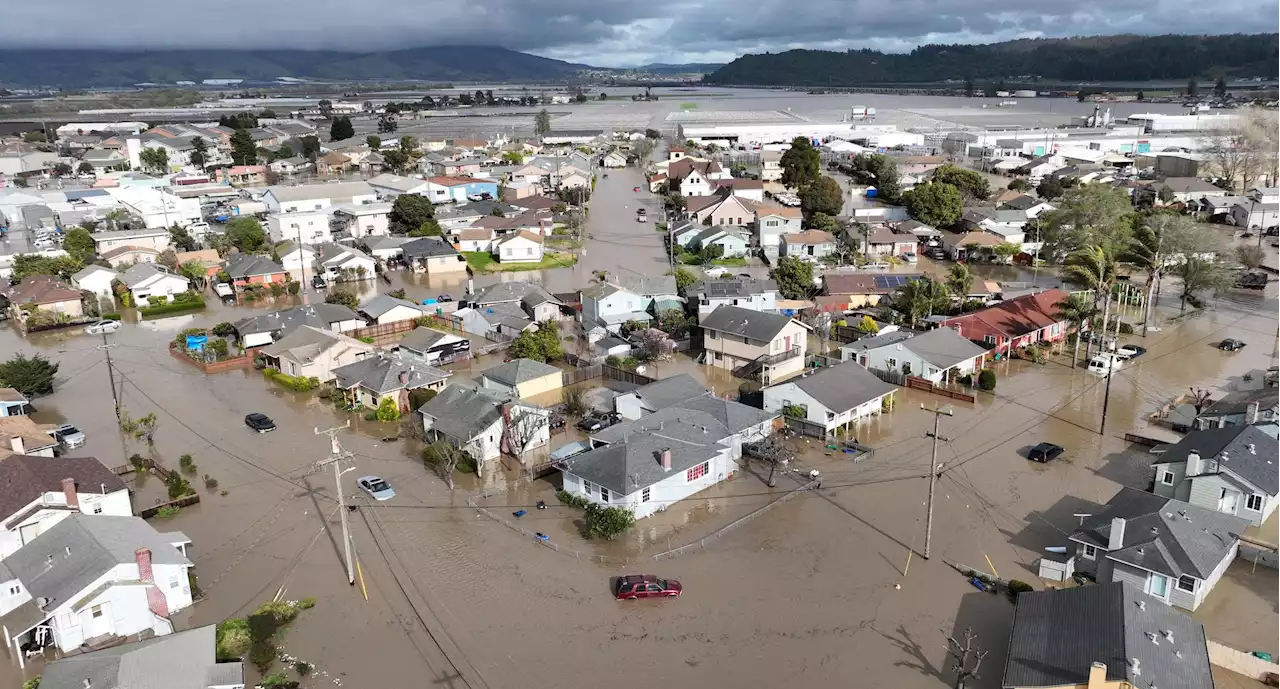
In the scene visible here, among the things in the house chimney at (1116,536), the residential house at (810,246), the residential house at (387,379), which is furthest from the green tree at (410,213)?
the house chimney at (1116,536)

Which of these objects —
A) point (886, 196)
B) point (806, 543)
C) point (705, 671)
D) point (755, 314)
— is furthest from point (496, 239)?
point (705, 671)

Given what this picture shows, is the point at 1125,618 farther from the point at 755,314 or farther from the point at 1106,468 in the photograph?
the point at 755,314

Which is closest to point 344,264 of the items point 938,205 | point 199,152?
point 938,205

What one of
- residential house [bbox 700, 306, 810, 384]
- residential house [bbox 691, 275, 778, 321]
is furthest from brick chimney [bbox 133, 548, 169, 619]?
residential house [bbox 691, 275, 778, 321]

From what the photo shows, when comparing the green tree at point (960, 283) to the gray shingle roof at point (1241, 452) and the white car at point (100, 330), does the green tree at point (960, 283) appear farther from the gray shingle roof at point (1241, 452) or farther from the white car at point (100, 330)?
the white car at point (100, 330)

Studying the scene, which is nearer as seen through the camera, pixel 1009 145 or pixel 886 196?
pixel 886 196

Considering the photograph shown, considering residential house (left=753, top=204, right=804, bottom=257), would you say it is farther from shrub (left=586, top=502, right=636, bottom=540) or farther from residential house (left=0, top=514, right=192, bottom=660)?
residential house (left=0, top=514, right=192, bottom=660)
